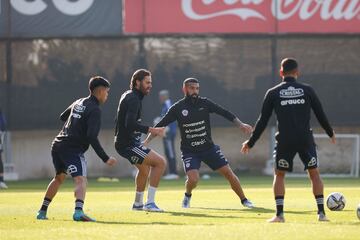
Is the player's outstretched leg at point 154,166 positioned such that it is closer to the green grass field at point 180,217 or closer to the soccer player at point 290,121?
the green grass field at point 180,217

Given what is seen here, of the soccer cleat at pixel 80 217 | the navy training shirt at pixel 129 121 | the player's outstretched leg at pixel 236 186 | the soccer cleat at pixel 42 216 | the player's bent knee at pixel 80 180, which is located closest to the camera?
the soccer cleat at pixel 80 217

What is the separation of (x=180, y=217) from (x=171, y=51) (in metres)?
13.2

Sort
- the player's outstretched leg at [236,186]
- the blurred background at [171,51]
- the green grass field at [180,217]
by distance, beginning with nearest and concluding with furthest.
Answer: the green grass field at [180,217] < the player's outstretched leg at [236,186] < the blurred background at [171,51]

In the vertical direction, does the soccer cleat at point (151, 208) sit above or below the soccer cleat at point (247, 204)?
above

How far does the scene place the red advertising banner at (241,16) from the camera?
27.3 meters

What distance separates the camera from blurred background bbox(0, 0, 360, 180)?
27.2 metres

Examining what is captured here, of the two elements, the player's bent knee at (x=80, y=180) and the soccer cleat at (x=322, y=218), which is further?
the player's bent knee at (x=80, y=180)

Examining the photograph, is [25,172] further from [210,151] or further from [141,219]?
[141,219]

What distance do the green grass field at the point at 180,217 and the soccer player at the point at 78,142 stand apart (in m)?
0.38

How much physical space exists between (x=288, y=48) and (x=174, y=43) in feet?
10.2

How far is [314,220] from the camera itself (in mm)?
13672

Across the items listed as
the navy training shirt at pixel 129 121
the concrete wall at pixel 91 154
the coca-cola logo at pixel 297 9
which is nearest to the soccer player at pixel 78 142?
the navy training shirt at pixel 129 121

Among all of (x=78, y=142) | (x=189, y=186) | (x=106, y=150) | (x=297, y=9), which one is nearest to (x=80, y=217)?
(x=78, y=142)

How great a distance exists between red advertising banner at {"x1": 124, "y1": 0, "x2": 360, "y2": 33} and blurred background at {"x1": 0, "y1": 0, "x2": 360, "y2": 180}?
3 centimetres
